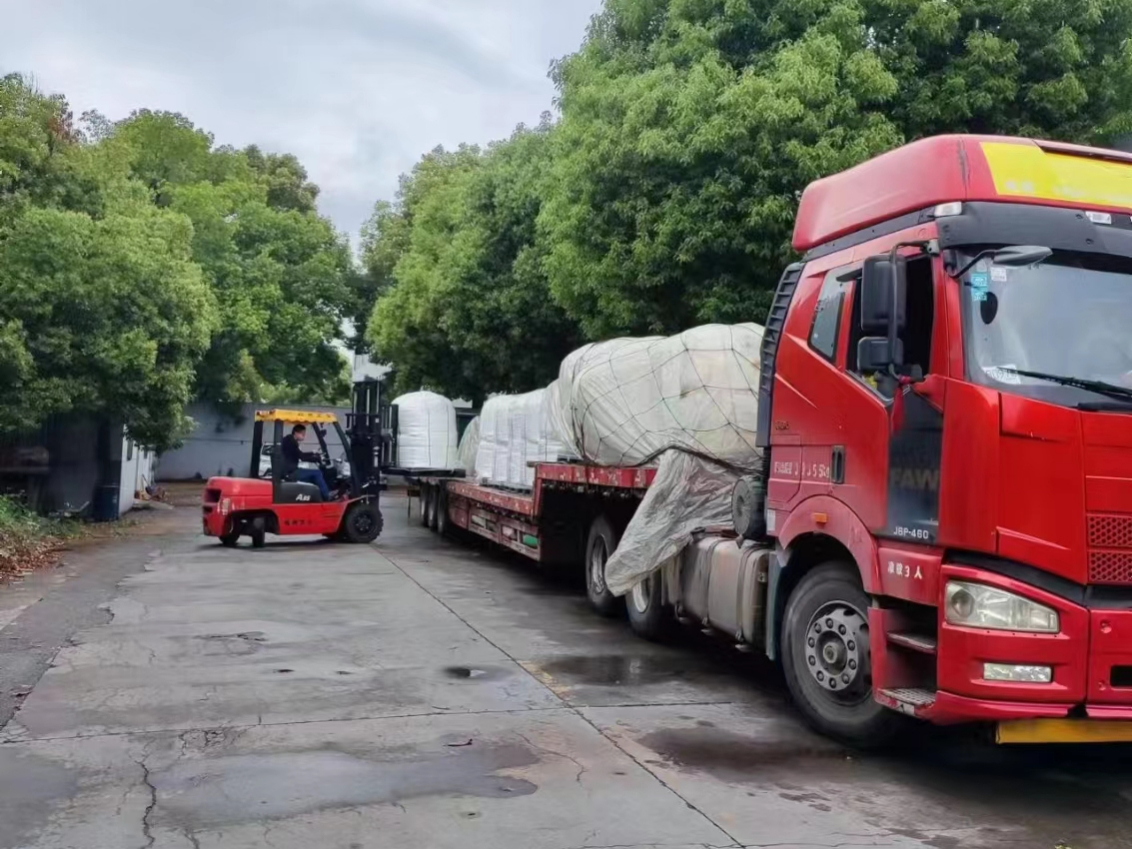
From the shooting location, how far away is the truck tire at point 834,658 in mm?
6332

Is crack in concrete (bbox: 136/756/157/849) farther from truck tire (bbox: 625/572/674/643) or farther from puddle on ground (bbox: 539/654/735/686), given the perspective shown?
truck tire (bbox: 625/572/674/643)

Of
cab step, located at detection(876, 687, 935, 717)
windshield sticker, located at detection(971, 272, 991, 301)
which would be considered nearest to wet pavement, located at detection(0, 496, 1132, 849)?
cab step, located at detection(876, 687, 935, 717)

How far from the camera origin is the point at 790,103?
38.6ft

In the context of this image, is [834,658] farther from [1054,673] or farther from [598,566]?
[598,566]

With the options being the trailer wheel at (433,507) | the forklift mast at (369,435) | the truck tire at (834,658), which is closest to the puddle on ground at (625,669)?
the truck tire at (834,658)

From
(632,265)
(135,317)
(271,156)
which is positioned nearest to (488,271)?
(135,317)

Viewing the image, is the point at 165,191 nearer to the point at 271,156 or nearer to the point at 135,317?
the point at 271,156

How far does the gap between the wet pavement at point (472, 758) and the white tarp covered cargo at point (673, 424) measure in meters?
1.08

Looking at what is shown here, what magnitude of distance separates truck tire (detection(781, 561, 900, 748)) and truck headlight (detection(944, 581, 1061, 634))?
2.84 ft

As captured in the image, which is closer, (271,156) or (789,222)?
(789,222)

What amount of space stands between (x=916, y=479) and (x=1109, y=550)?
0.93m

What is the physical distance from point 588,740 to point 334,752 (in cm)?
146

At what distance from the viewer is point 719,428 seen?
959 centimetres

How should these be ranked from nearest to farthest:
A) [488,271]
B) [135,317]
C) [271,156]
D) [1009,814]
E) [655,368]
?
1. [1009,814]
2. [655,368]
3. [135,317]
4. [488,271]
5. [271,156]
